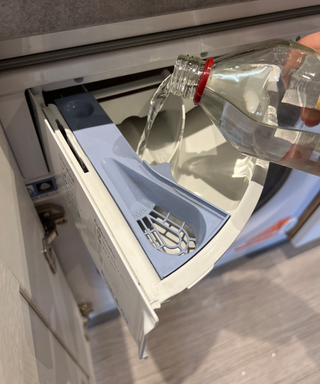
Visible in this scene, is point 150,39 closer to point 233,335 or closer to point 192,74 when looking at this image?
point 192,74

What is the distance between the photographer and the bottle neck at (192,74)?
41cm

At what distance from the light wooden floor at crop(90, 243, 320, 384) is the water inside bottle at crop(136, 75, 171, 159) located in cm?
73

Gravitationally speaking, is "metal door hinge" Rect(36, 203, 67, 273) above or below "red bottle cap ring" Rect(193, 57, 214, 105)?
below

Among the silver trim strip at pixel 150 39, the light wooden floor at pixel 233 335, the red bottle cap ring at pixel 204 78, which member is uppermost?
the silver trim strip at pixel 150 39

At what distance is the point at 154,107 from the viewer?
1.69 ft

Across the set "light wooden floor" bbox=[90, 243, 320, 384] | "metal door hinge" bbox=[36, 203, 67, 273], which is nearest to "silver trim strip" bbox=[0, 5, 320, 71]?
"metal door hinge" bbox=[36, 203, 67, 273]

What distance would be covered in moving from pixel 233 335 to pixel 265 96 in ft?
2.89

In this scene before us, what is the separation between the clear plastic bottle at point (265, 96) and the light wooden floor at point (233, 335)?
2.58 feet

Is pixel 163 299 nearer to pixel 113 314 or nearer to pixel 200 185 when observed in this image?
pixel 200 185

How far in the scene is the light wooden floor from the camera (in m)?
0.98

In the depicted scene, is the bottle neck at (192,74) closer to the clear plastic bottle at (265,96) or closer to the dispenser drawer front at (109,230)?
the clear plastic bottle at (265,96)

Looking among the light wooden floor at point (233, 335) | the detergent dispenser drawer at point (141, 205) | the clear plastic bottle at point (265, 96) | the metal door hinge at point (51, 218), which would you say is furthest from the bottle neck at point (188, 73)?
the light wooden floor at point (233, 335)

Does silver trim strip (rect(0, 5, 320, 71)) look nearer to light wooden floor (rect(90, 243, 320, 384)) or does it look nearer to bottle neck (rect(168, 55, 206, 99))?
bottle neck (rect(168, 55, 206, 99))

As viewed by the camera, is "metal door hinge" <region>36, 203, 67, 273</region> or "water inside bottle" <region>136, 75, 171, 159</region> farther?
"metal door hinge" <region>36, 203, 67, 273</region>
